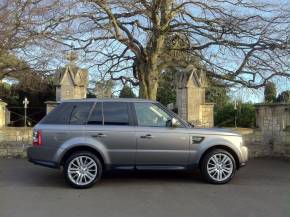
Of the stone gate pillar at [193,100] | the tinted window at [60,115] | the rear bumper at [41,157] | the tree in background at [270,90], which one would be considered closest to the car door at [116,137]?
the tinted window at [60,115]

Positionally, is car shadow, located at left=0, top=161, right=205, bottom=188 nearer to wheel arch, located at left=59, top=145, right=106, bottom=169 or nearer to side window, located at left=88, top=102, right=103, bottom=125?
wheel arch, located at left=59, top=145, right=106, bottom=169

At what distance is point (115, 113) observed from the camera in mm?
10695

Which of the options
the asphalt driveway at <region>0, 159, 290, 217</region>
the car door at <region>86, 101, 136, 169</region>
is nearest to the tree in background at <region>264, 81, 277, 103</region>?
the asphalt driveway at <region>0, 159, 290, 217</region>

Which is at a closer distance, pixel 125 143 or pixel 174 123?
pixel 125 143

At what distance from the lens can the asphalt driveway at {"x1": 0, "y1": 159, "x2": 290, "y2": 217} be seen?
8.06m

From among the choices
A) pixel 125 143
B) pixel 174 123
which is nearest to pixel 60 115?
pixel 125 143

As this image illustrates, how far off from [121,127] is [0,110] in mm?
7368

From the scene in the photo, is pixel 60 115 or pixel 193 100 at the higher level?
pixel 193 100

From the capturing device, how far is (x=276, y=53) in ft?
57.5

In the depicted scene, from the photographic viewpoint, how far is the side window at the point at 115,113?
1060 cm

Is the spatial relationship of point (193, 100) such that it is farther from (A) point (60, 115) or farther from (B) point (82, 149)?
(B) point (82, 149)

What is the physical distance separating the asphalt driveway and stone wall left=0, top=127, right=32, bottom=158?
3130mm

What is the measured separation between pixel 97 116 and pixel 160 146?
1.45 metres

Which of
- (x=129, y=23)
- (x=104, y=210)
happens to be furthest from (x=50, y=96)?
(x=104, y=210)
